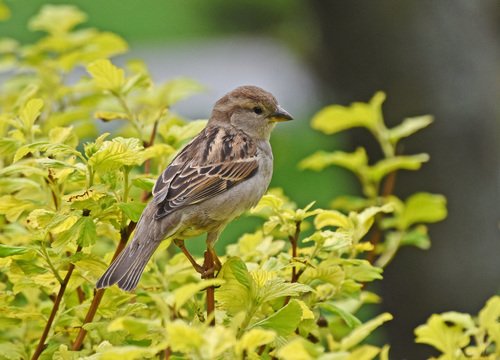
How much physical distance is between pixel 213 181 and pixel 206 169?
0.21 ft

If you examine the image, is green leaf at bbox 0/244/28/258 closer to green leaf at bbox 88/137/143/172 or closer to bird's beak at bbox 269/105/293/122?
green leaf at bbox 88/137/143/172

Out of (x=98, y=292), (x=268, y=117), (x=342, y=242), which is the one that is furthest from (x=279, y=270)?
(x=268, y=117)

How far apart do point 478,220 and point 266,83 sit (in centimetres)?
616

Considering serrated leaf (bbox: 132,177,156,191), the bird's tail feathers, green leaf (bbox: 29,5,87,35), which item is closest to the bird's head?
green leaf (bbox: 29,5,87,35)

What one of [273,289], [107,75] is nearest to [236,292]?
[273,289]

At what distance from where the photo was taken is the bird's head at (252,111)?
11.5ft

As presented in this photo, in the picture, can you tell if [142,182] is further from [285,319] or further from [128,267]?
[285,319]

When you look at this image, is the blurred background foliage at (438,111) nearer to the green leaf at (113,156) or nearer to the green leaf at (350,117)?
the green leaf at (350,117)

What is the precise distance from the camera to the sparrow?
2.61 metres

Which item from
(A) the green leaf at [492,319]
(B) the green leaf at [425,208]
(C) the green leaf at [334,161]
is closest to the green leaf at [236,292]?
(A) the green leaf at [492,319]

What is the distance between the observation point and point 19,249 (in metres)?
2.07

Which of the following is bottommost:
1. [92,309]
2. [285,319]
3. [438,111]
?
[438,111]

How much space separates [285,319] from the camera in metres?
1.92

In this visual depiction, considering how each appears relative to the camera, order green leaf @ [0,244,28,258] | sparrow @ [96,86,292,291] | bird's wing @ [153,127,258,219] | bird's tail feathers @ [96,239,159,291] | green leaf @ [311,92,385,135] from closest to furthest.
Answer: green leaf @ [0,244,28,258], bird's tail feathers @ [96,239,159,291], sparrow @ [96,86,292,291], bird's wing @ [153,127,258,219], green leaf @ [311,92,385,135]
